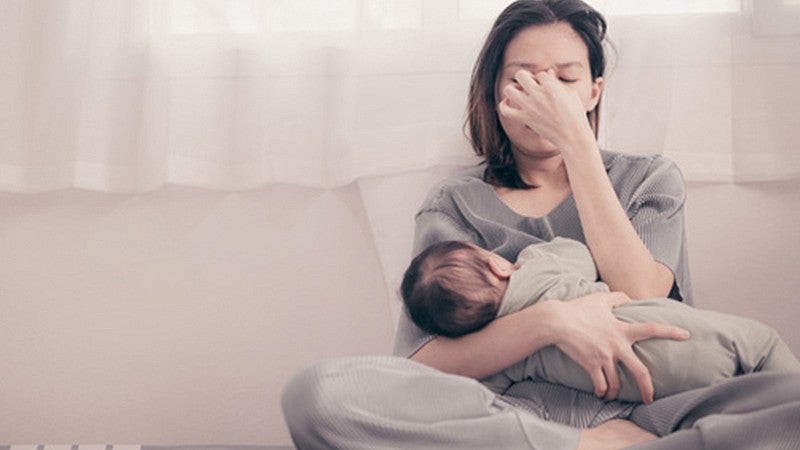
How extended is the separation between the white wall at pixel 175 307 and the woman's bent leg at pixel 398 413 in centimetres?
69

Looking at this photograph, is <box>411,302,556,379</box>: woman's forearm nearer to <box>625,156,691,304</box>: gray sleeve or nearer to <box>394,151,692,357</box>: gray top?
<box>394,151,692,357</box>: gray top

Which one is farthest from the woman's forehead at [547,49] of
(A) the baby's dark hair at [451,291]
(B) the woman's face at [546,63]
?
(A) the baby's dark hair at [451,291]

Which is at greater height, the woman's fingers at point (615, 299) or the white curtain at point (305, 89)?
the white curtain at point (305, 89)

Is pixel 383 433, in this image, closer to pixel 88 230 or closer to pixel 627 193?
pixel 627 193

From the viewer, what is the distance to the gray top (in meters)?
1.73

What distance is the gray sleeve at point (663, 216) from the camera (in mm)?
1716

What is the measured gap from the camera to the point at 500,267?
157cm

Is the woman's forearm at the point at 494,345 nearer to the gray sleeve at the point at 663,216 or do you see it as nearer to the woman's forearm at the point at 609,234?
the woman's forearm at the point at 609,234

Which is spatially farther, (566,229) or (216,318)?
(216,318)

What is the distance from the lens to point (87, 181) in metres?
2.03

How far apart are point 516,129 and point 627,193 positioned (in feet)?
0.65

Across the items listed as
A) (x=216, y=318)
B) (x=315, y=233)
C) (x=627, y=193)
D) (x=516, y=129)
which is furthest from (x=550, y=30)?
(x=216, y=318)

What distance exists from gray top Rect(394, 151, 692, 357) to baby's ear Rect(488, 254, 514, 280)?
0.52 feet

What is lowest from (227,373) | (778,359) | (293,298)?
(227,373)
